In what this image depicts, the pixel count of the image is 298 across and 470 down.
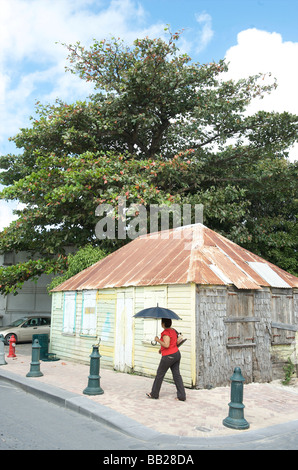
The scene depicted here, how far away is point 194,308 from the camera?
9578 mm

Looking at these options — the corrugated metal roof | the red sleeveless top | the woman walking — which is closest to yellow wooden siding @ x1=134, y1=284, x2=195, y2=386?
the corrugated metal roof

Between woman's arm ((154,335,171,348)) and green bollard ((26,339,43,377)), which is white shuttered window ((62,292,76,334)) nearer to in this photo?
green bollard ((26,339,43,377))

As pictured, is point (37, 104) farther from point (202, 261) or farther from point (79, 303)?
point (202, 261)

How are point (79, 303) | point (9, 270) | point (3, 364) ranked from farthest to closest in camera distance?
point (9, 270) < point (79, 303) < point (3, 364)

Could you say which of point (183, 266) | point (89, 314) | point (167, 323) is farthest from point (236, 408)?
point (89, 314)

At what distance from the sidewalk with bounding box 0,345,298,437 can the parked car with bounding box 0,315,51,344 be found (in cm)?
929

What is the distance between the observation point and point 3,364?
13055 millimetres

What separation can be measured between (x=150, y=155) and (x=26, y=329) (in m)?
11.8

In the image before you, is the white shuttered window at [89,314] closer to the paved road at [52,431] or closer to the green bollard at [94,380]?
the green bollard at [94,380]

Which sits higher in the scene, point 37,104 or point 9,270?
point 37,104

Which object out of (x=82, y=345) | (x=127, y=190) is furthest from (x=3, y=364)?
(x=127, y=190)

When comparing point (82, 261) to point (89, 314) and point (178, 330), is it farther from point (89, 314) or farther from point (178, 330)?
point (178, 330)

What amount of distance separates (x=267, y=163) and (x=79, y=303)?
39.9 feet

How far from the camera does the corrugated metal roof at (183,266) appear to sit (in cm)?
1045
